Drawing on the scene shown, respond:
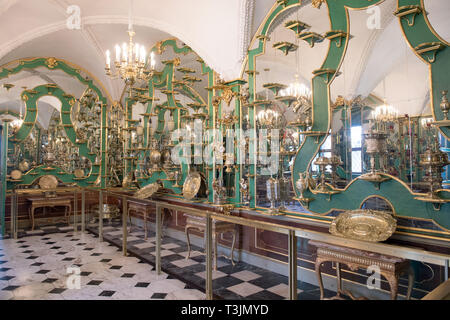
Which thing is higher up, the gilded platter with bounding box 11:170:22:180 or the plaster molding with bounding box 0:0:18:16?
the plaster molding with bounding box 0:0:18:16

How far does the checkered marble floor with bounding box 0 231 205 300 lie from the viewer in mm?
4527

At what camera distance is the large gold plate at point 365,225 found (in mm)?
3727

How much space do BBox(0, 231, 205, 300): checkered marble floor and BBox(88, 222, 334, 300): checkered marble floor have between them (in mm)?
221

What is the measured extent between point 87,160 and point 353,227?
31.4ft

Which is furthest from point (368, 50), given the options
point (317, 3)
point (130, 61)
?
point (130, 61)

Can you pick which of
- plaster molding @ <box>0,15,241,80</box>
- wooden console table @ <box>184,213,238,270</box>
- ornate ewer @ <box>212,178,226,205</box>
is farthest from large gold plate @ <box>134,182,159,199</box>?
plaster molding @ <box>0,15,241,80</box>

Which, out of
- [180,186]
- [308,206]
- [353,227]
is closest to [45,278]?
[180,186]

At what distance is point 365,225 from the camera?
3957 mm

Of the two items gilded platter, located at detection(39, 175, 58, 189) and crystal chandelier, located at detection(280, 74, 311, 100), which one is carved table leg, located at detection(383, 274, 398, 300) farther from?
gilded platter, located at detection(39, 175, 58, 189)

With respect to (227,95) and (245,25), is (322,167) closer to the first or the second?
(227,95)

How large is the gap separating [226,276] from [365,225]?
2386 millimetres

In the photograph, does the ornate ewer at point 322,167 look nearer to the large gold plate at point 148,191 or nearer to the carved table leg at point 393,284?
the carved table leg at point 393,284

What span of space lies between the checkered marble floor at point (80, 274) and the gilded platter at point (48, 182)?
2.64 m

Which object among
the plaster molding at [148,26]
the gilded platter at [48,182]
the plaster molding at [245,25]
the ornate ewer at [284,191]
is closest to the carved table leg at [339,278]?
the ornate ewer at [284,191]
